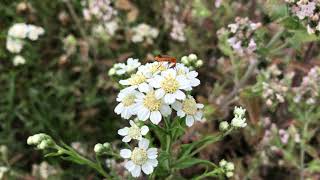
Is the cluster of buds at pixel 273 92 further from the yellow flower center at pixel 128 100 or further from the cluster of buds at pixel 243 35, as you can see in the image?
the yellow flower center at pixel 128 100

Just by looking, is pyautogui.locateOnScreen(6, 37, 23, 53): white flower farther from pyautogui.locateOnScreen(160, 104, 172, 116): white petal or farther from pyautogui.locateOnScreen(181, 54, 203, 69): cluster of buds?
pyautogui.locateOnScreen(160, 104, 172, 116): white petal

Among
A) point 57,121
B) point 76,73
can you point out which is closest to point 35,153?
point 57,121

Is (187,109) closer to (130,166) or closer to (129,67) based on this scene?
(130,166)

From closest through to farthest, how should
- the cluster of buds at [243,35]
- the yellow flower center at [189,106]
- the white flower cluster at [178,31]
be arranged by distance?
1. the yellow flower center at [189,106]
2. the cluster of buds at [243,35]
3. the white flower cluster at [178,31]

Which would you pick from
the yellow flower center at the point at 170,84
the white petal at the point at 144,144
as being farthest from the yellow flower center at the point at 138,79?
the white petal at the point at 144,144

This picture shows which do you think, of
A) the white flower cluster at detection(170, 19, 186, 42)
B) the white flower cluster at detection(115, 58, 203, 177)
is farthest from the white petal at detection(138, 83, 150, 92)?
the white flower cluster at detection(170, 19, 186, 42)

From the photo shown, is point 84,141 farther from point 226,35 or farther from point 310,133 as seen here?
point 310,133

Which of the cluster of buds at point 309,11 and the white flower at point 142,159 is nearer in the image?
the white flower at point 142,159
